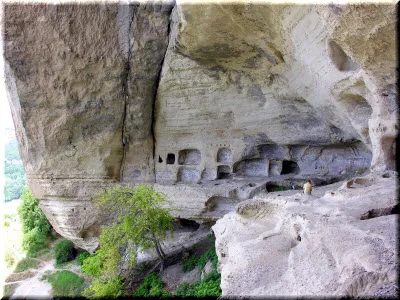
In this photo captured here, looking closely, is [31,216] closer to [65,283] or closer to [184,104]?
[65,283]

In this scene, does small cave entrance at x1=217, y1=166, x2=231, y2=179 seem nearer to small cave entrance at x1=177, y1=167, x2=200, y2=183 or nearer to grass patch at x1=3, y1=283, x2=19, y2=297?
small cave entrance at x1=177, y1=167, x2=200, y2=183

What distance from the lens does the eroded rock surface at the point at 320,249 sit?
2.43 meters

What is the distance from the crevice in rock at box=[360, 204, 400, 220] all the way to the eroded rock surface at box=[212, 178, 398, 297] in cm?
5

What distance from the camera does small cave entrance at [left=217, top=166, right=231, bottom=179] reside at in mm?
10703

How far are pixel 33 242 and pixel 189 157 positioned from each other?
7.88 metres

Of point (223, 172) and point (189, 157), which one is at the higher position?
point (189, 157)

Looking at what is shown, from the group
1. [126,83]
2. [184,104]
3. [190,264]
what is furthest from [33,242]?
[184,104]

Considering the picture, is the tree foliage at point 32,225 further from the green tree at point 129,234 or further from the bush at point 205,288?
the bush at point 205,288

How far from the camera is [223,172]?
10828 mm

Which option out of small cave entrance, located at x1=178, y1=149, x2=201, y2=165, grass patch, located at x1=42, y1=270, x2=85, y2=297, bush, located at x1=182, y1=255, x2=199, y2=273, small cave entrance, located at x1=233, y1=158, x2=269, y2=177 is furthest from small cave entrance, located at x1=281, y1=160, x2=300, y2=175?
grass patch, located at x1=42, y1=270, x2=85, y2=297

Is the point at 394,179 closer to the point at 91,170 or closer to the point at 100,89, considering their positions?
the point at 100,89

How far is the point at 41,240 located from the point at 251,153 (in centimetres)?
972

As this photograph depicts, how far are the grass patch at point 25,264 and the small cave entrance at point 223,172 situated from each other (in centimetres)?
838

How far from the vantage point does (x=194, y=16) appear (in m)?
6.60
